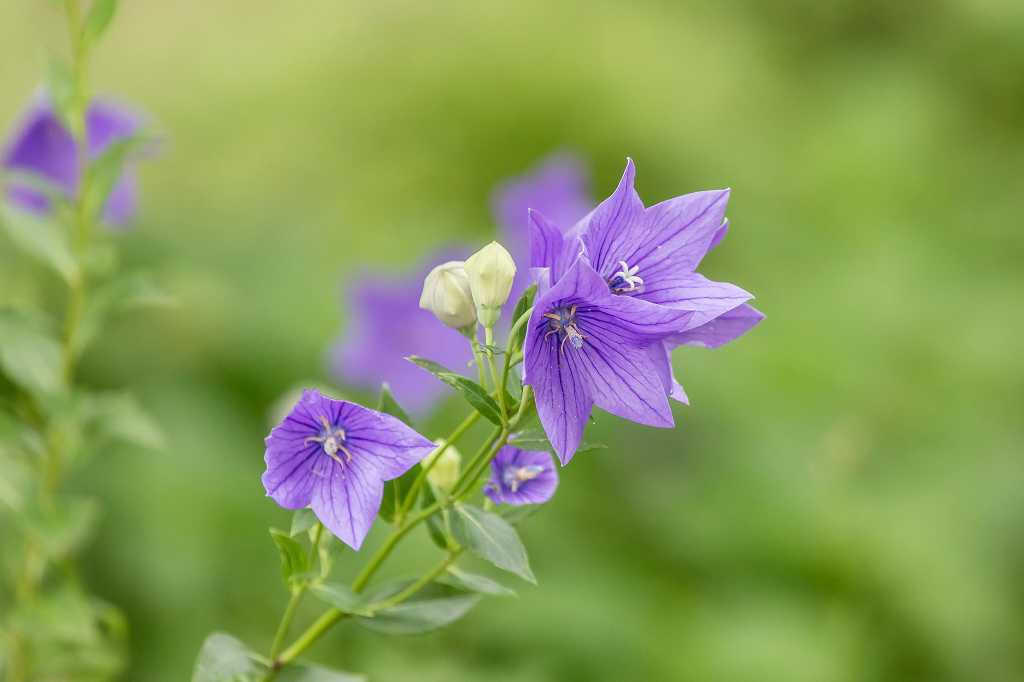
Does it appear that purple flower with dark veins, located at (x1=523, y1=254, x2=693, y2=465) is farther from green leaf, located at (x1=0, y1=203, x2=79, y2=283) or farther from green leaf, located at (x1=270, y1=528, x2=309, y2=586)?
green leaf, located at (x1=0, y1=203, x2=79, y2=283)

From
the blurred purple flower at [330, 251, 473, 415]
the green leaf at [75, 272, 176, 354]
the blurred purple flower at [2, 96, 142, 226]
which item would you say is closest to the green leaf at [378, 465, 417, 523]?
the green leaf at [75, 272, 176, 354]

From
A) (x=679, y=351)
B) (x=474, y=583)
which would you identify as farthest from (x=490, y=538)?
(x=679, y=351)

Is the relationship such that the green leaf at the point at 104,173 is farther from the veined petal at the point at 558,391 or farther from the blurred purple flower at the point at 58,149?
the veined petal at the point at 558,391

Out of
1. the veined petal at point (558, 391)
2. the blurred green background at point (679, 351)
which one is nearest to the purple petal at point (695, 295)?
the veined petal at point (558, 391)

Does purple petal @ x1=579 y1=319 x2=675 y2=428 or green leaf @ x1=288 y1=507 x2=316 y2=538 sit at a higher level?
purple petal @ x1=579 y1=319 x2=675 y2=428

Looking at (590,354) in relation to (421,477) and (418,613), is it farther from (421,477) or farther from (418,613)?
(418,613)

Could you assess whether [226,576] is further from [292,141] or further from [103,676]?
[292,141]
